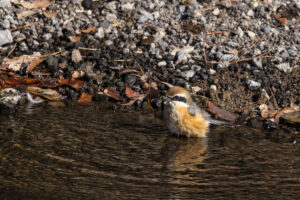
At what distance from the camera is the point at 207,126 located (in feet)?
25.9

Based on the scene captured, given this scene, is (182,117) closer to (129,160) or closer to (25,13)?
(129,160)

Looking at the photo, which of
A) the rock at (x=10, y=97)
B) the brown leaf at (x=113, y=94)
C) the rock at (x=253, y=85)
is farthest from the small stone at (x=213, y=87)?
the rock at (x=10, y=97)

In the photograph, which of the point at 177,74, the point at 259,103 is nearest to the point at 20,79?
the point at 177,74

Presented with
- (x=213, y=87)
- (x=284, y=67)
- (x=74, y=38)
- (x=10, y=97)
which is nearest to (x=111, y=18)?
(x=74, y=38)

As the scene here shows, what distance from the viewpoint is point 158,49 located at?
9.77 meters

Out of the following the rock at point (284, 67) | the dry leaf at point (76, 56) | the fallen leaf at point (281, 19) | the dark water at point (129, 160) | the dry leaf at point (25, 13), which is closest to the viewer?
the dark water at point (129, 160)

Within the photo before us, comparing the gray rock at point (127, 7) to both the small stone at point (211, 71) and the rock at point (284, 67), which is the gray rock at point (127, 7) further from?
the rock at point (284, 67)

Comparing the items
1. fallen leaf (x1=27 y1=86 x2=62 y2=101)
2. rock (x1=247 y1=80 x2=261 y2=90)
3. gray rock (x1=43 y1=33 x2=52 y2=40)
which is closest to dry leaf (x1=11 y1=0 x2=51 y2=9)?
gray rock (x1=43 y1=33 x2=52 y2=40)

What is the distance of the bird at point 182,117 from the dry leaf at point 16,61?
3237 mm

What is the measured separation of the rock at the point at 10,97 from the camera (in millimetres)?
8141

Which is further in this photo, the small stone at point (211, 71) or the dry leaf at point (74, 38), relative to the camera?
the dry leaf at point (74, 38)

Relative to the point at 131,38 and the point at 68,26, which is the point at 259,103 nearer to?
the point at 131,38

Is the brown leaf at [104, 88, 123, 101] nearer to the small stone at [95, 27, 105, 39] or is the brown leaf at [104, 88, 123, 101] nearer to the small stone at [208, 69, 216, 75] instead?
the small stone at [95, 27, 105, 39]

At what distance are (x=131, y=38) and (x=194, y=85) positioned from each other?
6.05 ft
